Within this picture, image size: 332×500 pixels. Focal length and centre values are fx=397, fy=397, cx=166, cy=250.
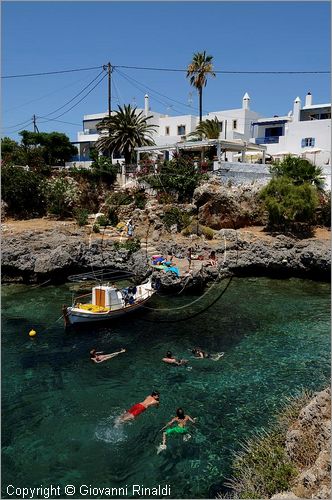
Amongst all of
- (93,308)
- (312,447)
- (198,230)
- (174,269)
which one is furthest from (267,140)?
(312,447)

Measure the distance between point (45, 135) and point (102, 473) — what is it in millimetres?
47664

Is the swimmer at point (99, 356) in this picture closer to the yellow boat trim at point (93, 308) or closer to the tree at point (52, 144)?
the yellow boat trim at point (93, 308)

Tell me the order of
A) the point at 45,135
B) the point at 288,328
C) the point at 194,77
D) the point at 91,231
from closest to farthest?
the point at 288,328, the point at 91,231, the point at 194,77, the point at 45,135

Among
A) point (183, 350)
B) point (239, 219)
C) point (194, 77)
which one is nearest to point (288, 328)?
point (183, 350)

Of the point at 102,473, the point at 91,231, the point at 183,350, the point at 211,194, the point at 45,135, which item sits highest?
the point at 45,135

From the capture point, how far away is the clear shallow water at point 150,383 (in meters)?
10.9

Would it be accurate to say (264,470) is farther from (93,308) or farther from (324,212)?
(324,212)

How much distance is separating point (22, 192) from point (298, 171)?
2364cm

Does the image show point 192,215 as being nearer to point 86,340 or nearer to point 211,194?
point 211,194

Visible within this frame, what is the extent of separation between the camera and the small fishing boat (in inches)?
784

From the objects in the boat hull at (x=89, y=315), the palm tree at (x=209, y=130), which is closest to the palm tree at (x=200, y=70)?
the palm tree at (x=209, y=130)

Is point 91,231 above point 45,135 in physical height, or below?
below

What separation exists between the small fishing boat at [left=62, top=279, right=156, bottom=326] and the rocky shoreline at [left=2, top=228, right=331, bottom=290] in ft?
15.4

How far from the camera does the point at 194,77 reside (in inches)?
1785
